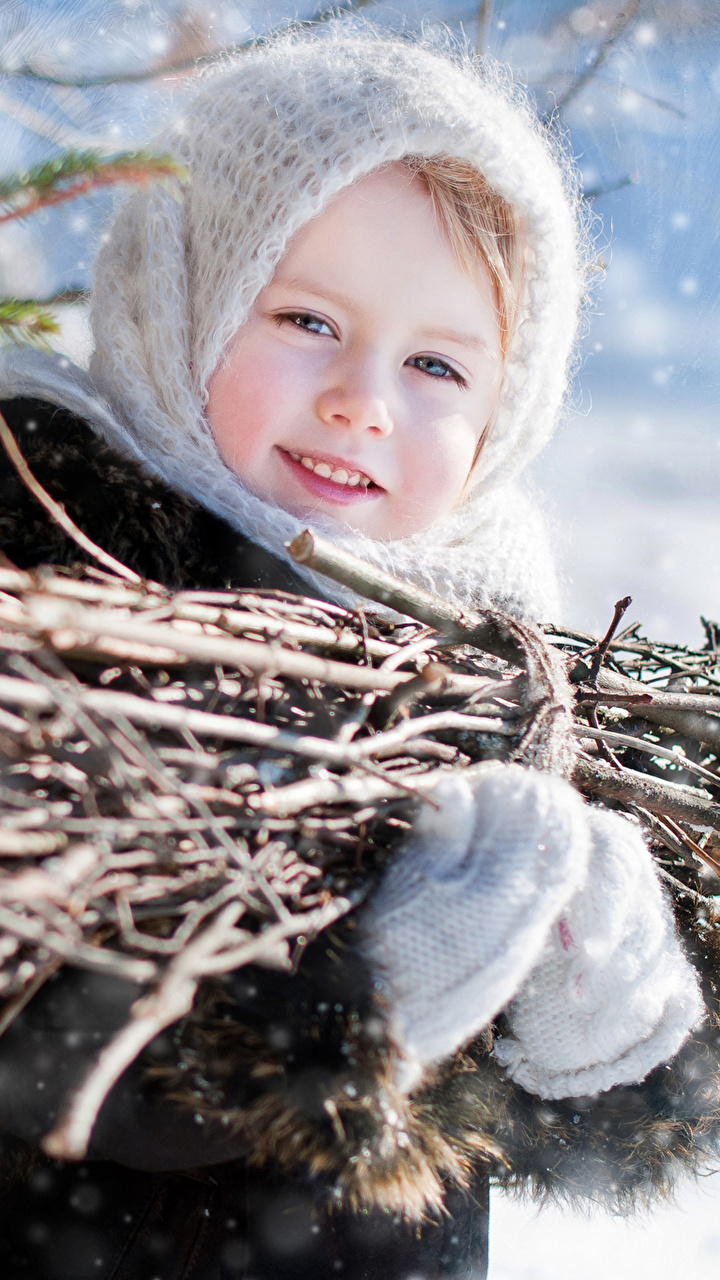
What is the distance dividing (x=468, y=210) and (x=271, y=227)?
0.99 ft

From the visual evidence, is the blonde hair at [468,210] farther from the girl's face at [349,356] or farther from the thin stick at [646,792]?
the thin stick at [646,792]

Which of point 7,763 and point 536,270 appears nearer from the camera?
point 7,763

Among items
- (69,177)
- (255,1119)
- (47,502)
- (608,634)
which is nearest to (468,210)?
(608,634)

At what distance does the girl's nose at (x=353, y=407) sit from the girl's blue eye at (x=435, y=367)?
0.49 ft

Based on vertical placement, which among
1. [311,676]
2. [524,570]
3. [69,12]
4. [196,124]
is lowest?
[311,676]

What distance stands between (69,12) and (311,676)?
191 centimetres

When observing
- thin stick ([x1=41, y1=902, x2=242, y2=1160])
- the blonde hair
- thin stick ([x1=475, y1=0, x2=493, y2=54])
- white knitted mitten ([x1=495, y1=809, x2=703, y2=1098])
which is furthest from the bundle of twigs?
thin stick ([x1=475, y1=0, x2=493, y2=54])

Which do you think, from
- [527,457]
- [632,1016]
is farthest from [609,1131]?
[527,457]

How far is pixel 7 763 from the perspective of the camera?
504 mm

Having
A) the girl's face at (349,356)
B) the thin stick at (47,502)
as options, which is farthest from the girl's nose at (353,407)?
the thin stick at (47,502)

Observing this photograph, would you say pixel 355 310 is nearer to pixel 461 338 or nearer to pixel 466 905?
pixel 461 338

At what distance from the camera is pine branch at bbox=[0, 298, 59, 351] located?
19.7 inches

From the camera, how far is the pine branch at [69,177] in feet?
1.55

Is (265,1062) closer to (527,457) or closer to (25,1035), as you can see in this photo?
(25,1035)
